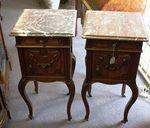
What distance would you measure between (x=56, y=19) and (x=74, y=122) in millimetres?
744

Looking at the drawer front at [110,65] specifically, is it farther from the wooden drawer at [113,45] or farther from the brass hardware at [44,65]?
the brass hardware at [44,65]

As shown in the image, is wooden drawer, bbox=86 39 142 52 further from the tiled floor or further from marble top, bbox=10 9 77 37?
the tiled floor

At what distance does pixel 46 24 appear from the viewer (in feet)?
4.59

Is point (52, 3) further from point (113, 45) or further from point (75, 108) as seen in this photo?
point (113, 45)

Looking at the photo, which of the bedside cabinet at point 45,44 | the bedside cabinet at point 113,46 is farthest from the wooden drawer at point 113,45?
the bedside cabinet at point 45,44

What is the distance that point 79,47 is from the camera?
2508 mm

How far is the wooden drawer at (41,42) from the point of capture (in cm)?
133

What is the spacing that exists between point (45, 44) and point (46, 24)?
14 cm

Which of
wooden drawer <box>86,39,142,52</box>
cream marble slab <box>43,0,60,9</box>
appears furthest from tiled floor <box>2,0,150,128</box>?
cream marble slab <box>43,0,60,9</box>

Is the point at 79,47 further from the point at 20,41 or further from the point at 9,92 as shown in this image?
the point at 20,41

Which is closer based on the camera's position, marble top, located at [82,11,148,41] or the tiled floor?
marble top, located at [82,11,148,41]

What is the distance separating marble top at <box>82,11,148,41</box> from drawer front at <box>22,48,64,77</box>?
22cm

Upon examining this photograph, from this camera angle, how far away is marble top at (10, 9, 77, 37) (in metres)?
1.30

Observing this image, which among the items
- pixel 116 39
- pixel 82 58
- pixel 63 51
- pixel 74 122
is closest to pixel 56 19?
pixel 63 51
